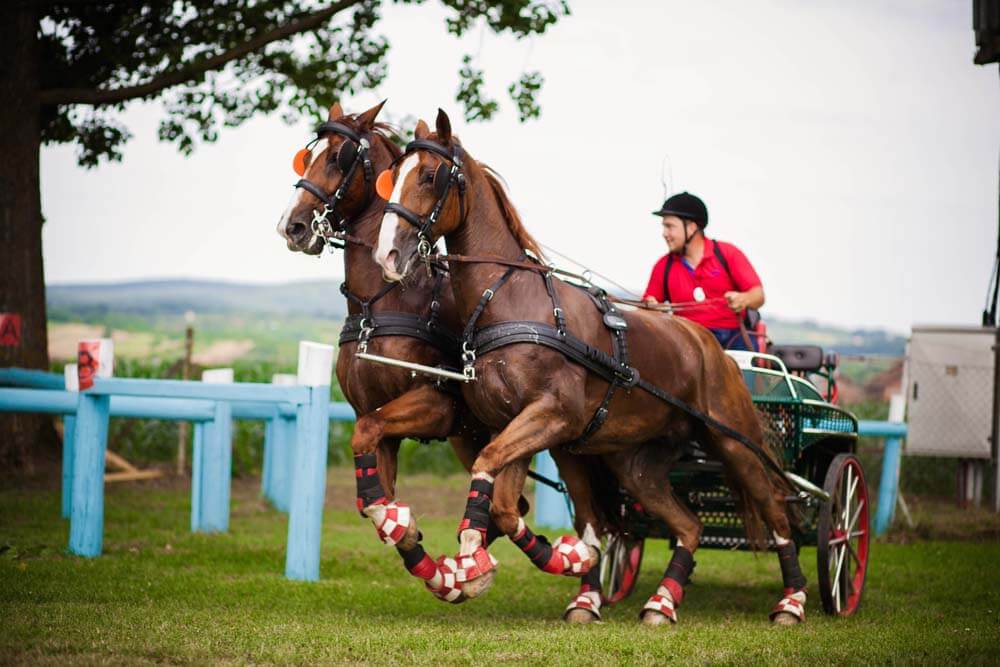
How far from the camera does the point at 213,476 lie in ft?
32.6

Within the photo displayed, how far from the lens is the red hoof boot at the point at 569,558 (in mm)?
6098

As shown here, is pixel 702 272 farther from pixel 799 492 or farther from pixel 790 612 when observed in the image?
pixel 790 612

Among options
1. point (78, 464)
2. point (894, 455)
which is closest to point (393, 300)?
point (78, 464)

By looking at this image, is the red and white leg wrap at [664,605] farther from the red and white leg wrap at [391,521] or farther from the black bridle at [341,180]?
the black bridle at [341,180]

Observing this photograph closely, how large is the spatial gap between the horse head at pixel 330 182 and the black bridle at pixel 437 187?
586 mm

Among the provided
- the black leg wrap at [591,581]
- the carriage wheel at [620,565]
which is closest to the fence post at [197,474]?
the carriage wheel at [620,565]

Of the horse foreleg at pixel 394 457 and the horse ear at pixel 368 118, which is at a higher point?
the horse ear at pixel 368 118

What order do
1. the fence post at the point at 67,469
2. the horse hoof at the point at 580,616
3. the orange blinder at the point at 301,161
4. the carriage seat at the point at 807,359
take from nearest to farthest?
the orange blinder at the point at 301,161 → the horse hoof at the point at 580,616 → the carriage seat at the point at 807,359 → the fence post at the point at 67,469

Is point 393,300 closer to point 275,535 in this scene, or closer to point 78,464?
point 78,464

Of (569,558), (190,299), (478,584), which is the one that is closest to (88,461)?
(478,584)

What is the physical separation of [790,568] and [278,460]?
5.80 meters

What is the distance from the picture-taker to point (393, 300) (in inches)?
256

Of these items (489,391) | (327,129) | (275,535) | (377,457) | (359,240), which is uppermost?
(327,129)

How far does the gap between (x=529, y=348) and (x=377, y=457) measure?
0.99 metres
